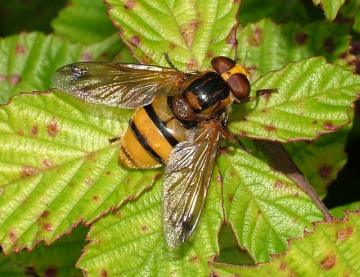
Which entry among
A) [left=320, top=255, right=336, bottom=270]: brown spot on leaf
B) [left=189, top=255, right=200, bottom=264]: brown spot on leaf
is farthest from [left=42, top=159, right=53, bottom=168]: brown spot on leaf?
[left=320, top=255, right=336, bottom=270]: brown spot on leaf

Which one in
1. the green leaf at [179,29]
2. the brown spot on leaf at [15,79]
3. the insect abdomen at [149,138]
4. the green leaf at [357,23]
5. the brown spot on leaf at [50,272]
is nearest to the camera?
the insect abdomen at [149,138]

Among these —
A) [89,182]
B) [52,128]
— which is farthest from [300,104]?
[52,128]

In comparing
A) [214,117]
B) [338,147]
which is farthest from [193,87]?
[338,147]

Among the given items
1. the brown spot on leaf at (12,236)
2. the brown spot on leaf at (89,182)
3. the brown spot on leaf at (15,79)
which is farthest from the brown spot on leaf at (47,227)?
the brown spot on leaf at (15,79)

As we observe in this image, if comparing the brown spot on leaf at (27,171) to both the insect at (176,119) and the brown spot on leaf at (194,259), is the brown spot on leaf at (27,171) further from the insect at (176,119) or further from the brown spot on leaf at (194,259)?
the brown spot on leaf at (194,259)

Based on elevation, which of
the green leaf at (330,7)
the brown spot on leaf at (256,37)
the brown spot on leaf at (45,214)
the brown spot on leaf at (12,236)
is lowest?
the brown spot on leaf at (12,236)

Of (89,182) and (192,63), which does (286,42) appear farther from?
(89,182)
